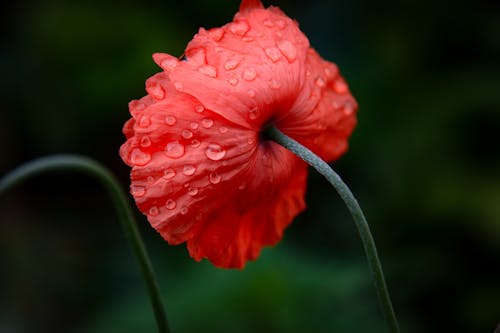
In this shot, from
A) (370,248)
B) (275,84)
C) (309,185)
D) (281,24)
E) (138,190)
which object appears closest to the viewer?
(370,248)

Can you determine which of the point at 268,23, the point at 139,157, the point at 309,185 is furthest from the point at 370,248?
the point at 309,185

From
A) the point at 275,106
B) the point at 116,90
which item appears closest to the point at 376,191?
the point at 116,90

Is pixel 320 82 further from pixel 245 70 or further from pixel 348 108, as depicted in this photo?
pixel 245 70

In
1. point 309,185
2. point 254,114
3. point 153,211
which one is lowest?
point 309,185

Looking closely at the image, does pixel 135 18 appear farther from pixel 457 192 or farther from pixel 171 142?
pixel 171 142

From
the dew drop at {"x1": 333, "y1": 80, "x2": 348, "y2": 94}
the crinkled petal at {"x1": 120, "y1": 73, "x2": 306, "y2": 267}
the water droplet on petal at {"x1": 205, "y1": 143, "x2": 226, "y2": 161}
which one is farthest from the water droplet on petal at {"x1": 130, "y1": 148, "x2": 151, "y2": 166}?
the dew drop at {"x1": 333, "y1": 80, "x2": 348, "y2": 94}

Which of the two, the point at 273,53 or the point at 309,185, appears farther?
the point at 309,185

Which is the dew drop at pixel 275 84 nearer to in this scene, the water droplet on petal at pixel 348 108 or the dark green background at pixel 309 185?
the water droplet on petal at pixel 348 108
